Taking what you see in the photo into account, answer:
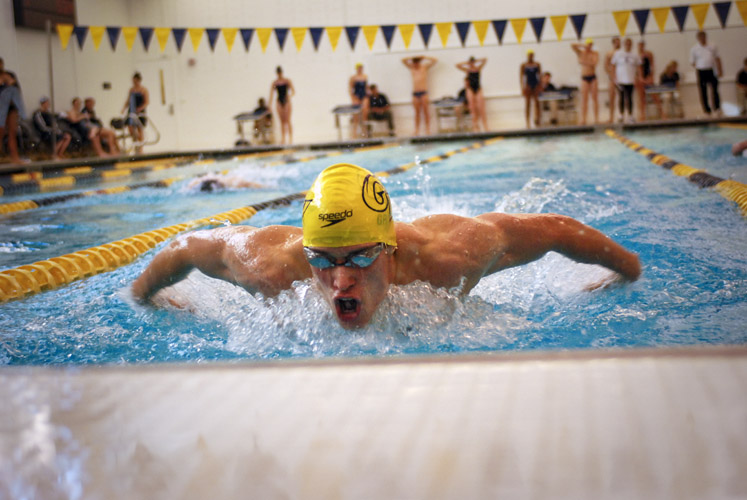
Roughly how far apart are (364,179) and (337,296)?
1.37ft

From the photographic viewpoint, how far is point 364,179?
2129 mm

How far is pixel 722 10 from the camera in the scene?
1373 cm

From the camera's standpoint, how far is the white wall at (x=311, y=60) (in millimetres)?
14742

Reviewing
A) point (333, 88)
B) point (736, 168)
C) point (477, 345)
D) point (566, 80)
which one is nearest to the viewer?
point (477, 345)

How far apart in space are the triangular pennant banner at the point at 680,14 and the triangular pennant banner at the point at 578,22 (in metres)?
1.79

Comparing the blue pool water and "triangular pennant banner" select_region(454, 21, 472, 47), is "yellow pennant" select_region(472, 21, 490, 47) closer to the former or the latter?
"triangular pennant banner" select_region(454, 21, 472, 47)

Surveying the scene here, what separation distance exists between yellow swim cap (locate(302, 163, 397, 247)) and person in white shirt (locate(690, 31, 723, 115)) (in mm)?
13164

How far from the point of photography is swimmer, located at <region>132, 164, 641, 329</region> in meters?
1.98

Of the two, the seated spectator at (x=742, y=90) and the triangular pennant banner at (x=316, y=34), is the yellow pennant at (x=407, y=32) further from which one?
the seated spectator at (x=742, y=90)

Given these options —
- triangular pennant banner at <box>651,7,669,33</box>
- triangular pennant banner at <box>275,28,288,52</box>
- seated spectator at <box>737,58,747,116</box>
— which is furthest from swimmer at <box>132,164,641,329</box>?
seated spectator at <box>737,58,747,116</box>

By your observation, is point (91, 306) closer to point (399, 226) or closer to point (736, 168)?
point (399, 226)

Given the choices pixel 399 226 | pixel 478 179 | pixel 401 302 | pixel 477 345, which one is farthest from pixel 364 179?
pixel 478 179

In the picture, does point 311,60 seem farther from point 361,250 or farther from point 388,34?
point 361,250

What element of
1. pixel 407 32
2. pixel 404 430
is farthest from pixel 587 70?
pixel 404 430
